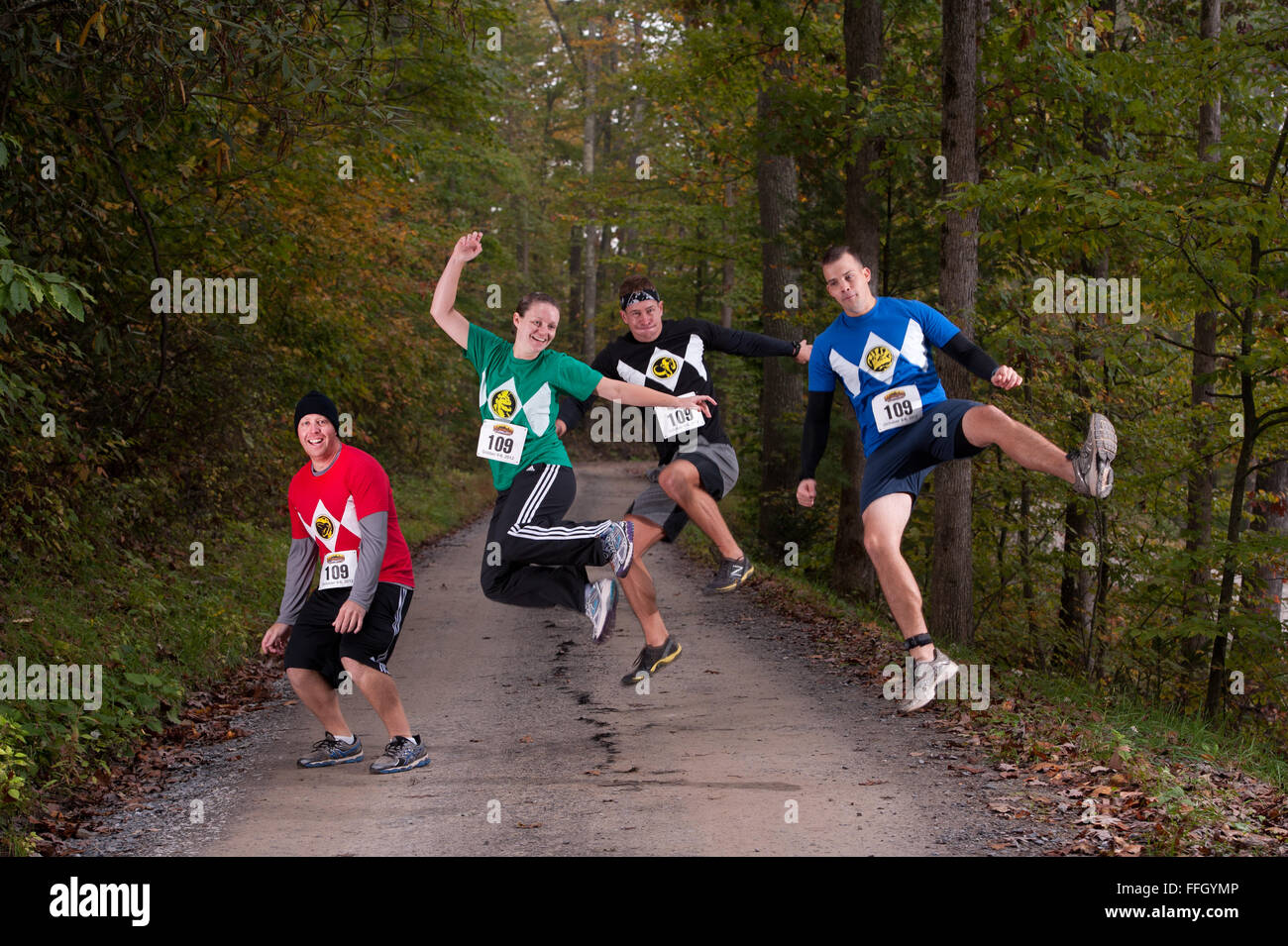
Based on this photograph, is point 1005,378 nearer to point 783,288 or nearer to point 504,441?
point 504,441

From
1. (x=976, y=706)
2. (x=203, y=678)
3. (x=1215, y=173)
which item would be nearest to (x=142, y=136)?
(x=203, y=678)

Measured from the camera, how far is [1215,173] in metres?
11.2

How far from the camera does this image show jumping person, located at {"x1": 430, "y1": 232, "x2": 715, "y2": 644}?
5.94 meters

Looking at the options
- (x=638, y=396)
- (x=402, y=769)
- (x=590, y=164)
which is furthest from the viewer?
(x=590, y=164)

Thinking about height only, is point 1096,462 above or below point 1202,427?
below

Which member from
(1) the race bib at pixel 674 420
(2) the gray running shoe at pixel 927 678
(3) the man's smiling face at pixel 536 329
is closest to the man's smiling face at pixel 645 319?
(1) the race bib at pixel 674 420

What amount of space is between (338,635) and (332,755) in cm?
89

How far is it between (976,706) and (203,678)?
636 cm

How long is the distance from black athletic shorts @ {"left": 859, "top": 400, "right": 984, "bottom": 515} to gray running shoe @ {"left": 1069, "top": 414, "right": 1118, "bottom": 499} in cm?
63

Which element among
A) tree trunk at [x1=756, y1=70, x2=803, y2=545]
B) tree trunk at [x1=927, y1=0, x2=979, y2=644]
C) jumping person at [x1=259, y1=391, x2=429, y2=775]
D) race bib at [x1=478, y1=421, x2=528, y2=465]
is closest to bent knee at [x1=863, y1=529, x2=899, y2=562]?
race bib at [x1=478, y1=421, x2=528, y2=465]

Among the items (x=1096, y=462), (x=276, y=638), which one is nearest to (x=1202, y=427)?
(x=1096, y=462)

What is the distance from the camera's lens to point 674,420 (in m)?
6.34
